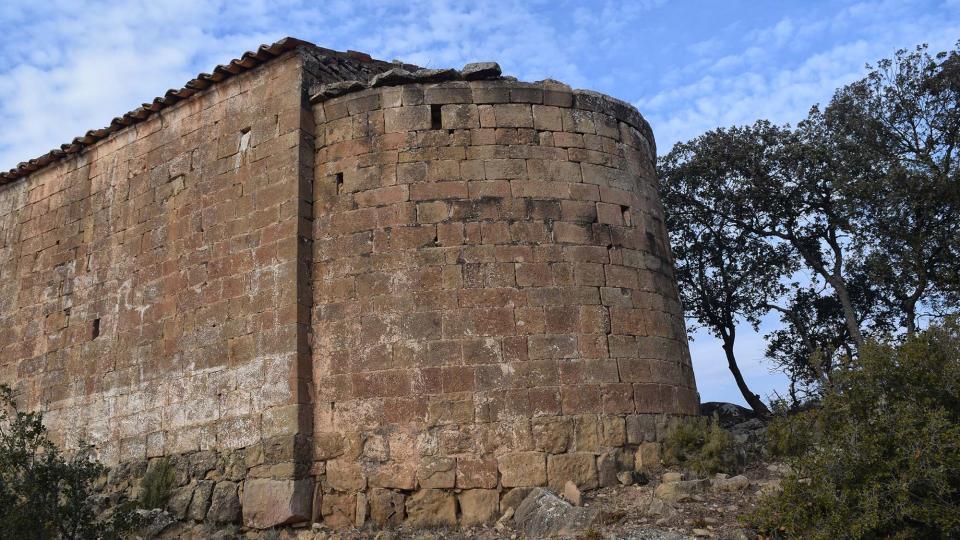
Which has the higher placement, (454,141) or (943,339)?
(454,141)

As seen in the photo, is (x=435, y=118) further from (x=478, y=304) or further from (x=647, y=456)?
(x=647, y=456)

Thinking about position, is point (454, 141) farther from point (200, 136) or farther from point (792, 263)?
point (792, 263)

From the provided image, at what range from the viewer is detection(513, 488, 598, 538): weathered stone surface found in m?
6.68

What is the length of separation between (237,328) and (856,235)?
12010mm

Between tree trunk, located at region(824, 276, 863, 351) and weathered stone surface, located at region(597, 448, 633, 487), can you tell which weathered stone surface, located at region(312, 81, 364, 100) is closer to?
weathered stone surface, located at region(597, 448, 633, 487)

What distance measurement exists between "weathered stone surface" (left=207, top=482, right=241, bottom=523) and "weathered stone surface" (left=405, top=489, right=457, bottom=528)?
171 cm

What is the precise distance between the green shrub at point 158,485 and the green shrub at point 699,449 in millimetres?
4952

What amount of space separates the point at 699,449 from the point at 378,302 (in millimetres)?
3419

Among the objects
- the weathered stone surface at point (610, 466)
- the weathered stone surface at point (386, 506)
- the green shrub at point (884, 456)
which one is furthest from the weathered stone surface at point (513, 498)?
the green shrub at point (884, 456)

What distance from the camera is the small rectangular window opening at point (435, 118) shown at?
8.60m

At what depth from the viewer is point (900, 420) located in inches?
249

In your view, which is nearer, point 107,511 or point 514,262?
point 514,262

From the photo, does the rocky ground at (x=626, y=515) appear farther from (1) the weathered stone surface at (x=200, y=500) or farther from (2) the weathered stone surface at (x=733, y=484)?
(1) the weathered stone surface at (x=200, y=500)

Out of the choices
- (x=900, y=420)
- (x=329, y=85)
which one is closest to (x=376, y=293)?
(x=329, y=85)
